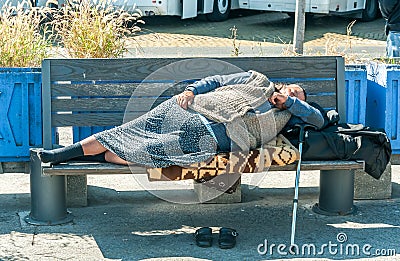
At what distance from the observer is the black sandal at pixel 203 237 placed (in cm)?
569

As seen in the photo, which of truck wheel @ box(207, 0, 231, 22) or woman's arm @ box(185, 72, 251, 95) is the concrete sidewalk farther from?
truck wheel @ box(207, 0, 231, 22)

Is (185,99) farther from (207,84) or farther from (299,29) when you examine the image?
(299,29)

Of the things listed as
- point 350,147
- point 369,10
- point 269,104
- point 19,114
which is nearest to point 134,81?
point 19,114

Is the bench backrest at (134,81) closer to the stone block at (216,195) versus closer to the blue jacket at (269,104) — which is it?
the blue jacket at (269,104)

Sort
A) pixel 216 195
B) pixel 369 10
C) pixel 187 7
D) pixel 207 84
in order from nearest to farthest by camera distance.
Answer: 1. pixel 207 84
2. pixel 216 195
3. pixel 187 7
4. pixel 369 10

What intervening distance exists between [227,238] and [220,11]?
13.2 metres

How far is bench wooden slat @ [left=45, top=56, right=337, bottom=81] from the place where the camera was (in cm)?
625

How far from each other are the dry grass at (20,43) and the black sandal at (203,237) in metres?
2.15

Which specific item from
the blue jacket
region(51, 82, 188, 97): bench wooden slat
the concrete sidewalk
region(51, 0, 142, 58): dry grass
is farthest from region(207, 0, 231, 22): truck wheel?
the blue jacket

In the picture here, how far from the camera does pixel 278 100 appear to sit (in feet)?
19.7

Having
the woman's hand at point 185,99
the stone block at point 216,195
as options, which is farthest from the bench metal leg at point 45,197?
the stone block at point 216,195

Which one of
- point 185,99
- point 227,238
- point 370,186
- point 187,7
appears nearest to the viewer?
point 227,238

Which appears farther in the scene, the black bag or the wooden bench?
the wooden bench

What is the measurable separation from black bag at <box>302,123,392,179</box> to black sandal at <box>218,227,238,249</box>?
2.33ft
